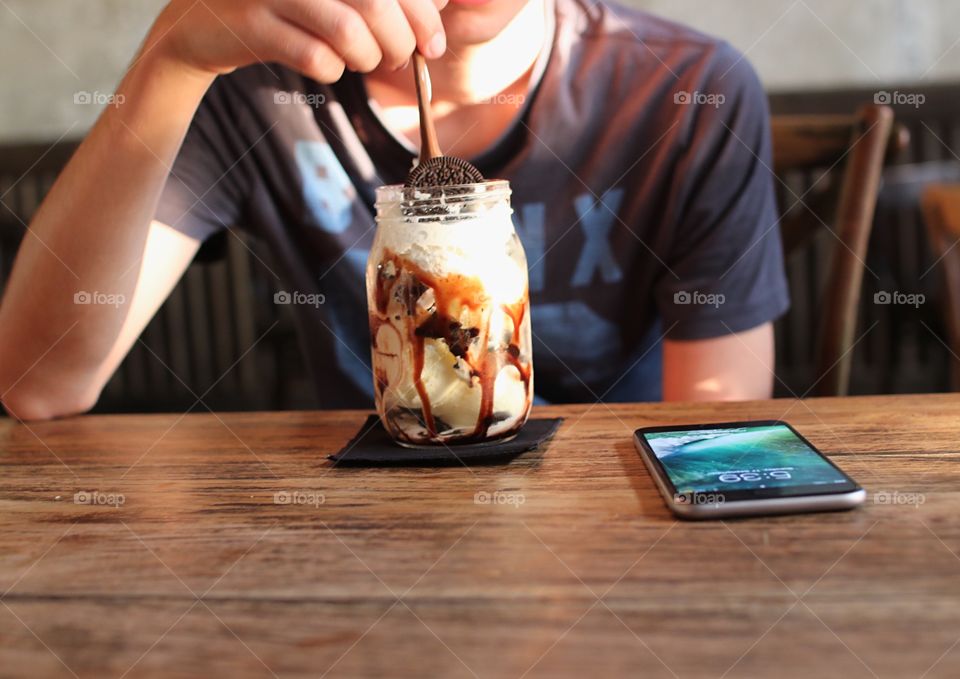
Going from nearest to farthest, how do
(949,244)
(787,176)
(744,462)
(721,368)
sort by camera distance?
(744,462) → (721,368) → (949,244) → (787,176)

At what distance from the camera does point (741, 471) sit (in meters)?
0.50

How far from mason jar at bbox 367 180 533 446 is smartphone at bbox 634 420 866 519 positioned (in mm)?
112

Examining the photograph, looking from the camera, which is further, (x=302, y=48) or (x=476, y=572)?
(x=302, y=48)

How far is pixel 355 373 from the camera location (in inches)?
42.8

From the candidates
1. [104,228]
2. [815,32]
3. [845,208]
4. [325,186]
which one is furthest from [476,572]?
[815,32]

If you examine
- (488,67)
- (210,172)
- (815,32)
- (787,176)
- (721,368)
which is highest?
(815,32)

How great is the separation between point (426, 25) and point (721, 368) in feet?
1.71

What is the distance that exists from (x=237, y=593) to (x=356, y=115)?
73 cm

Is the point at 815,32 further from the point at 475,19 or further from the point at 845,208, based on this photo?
the point at 475,19

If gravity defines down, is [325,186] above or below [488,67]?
below

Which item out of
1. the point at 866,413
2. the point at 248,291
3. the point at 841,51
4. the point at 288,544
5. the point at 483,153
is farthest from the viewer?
the point at 248,291

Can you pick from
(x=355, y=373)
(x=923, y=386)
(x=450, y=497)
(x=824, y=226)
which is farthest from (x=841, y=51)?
(x=450, y=497)

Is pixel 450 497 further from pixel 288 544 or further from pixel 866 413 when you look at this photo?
pixel 866 413

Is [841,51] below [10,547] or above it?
above
